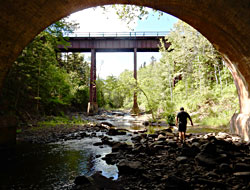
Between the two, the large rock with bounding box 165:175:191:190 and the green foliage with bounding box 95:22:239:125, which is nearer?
the large rock with bounding box 165:175:191:190

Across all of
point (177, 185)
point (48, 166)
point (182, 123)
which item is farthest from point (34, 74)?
point (177, 185)

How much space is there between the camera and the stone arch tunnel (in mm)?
4434

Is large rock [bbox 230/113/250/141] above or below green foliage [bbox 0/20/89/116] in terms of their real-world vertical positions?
below

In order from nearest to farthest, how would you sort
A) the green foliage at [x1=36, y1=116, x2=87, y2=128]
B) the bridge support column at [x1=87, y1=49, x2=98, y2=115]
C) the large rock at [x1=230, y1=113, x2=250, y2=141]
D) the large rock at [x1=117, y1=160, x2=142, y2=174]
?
the large rock at [x1=117, y1=160, x2=142, y2=174] < the large rock at [x1=230, y1=113, x2=250, y2=141] < the green foliage at [x1=36, y1=116, x2=87, y2=128] < the bridge support column at [x1=87, y1=49, x2=98, y2=115]

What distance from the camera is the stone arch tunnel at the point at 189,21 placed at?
175 inches

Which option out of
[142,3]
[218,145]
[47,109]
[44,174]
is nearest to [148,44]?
[47,109]

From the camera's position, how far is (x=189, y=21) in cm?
595

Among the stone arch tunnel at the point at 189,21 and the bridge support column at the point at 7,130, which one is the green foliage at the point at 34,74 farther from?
the bridge support column at the point at 7,130

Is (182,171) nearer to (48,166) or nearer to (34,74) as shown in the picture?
(48,166)

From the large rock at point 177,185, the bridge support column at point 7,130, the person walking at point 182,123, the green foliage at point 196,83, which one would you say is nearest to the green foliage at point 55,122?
the green foliage at point 196,83

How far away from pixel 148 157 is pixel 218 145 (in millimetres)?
2424

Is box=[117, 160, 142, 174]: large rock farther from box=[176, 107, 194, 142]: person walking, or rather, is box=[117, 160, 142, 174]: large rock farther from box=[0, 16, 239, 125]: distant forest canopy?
box=[0, 16, 239, 125]: distant forest canopy

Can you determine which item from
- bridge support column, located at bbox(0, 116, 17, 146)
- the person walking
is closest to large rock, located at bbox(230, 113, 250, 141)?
the person walking

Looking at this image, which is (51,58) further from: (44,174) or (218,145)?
(218,145)
